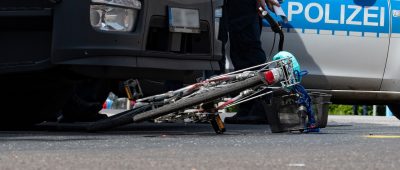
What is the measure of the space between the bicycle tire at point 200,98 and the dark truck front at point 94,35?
22cm

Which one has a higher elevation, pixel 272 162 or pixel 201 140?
pixel 272 162

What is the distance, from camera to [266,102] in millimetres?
7922

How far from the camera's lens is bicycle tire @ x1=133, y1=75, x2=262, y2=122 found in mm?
7270

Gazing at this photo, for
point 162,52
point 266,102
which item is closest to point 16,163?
point 162,52

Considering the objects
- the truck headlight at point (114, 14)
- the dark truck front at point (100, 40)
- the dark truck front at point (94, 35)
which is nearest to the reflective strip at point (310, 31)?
the dark truck front at point (100, 40)

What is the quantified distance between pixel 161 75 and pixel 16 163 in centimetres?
263

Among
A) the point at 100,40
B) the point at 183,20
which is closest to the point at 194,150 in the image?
the point at 100,40

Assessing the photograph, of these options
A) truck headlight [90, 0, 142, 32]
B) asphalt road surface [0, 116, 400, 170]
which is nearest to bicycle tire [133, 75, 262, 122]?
asphalt road surface [0, 116, 400, 170]

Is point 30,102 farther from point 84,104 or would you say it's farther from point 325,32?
point 325,32

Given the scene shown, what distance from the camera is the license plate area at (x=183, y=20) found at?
7.22m

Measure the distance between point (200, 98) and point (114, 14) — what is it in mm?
750

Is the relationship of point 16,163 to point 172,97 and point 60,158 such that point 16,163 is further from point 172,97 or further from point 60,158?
point 172,97

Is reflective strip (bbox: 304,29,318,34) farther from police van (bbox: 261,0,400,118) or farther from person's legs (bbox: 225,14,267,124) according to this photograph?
person's legs (bbox: 225,14,267,124)

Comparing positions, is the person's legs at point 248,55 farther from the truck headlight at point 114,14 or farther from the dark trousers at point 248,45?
the truck headlight at point 114,14
